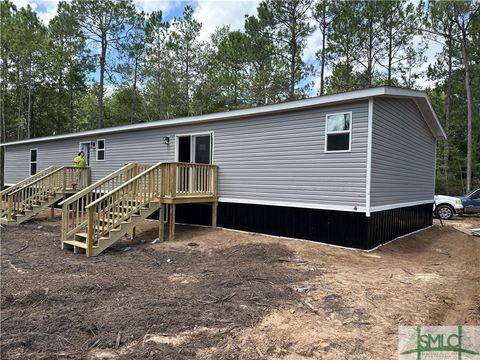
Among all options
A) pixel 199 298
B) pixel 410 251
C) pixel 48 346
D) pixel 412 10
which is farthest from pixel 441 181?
pixel 48 346

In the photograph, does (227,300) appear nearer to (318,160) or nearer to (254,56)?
(318,160)

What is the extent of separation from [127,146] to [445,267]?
1015 centimetres

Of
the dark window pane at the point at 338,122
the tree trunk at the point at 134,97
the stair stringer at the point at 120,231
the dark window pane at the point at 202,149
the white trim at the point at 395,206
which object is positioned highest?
the tree trunk at the point at 134,97

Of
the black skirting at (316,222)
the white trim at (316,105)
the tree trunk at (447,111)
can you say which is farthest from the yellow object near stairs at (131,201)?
the tree trunk at (447,111)

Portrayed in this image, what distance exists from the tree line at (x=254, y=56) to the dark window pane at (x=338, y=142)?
49.3ft

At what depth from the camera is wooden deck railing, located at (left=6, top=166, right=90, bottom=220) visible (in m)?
11.5

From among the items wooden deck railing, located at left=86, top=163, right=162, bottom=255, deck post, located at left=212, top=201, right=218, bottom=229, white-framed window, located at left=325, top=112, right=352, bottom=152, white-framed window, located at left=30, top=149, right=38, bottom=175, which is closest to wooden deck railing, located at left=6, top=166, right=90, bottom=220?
white-framed window, located at left=30, top=149, right=38, bottom=175

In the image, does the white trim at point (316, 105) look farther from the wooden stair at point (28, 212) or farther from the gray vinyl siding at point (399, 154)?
the wooden stair at point (28, 212)

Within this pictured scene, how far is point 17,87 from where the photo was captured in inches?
1035

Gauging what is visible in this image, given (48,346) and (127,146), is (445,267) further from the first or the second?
(127,146)

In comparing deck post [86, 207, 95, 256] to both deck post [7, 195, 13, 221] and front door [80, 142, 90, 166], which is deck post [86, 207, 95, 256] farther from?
front door [80, 142, 90, 166]

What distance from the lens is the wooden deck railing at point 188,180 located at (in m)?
8.55

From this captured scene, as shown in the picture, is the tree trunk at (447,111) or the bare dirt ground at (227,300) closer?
the bare dirt ground at (227,300)

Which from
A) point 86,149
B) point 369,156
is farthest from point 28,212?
point 369,156
